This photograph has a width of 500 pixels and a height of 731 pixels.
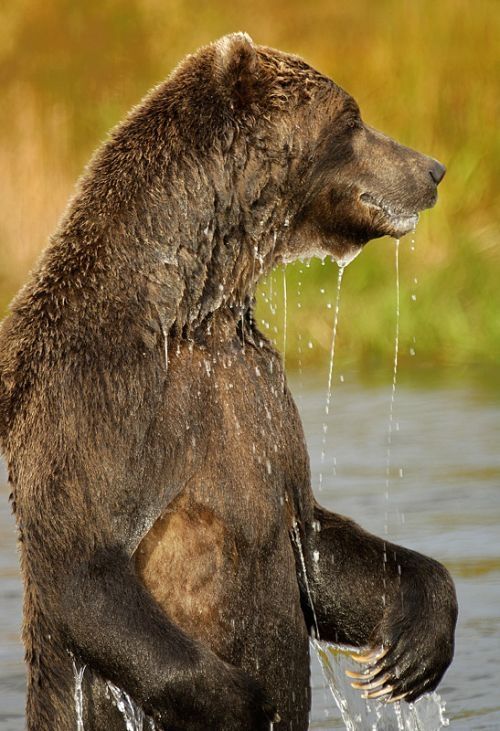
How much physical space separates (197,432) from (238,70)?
3.21 feet

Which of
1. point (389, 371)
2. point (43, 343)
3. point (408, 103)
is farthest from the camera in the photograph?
point (408, 103)

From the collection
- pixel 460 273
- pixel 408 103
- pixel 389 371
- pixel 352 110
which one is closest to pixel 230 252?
pixel 352 110

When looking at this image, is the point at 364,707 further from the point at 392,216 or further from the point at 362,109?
the point at 362,109

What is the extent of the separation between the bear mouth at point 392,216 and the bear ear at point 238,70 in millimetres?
482

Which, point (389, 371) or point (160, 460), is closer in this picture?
point (160, 460)

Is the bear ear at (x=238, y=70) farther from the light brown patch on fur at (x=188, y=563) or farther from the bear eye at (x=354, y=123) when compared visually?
the light brown patch on fur at (x=188, y=563)

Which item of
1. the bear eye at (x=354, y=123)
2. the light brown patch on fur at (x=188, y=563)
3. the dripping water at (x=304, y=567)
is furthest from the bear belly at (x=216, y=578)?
the bear eye at (x=354, y=123)

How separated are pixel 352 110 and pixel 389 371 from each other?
6494mm

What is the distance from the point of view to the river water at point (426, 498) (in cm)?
639

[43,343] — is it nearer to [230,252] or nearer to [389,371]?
[230,252]

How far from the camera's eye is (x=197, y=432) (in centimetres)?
462

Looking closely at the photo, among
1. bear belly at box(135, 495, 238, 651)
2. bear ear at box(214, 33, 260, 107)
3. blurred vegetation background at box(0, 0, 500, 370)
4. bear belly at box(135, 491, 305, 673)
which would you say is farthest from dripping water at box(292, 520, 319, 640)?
blurred vegetation background at box(0, 0, 500, 370)

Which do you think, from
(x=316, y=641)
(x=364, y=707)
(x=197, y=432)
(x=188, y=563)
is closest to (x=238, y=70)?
(x=197, y=432)

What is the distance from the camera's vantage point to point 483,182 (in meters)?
13.2
